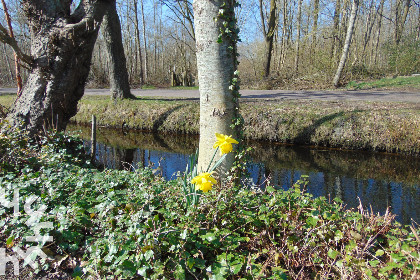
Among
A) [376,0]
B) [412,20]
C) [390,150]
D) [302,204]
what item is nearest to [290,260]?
[302,204]

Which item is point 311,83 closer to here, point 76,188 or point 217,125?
point 217,125

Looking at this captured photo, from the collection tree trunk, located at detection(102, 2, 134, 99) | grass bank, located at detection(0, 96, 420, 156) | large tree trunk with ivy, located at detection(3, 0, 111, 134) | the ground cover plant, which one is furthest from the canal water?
tree trunk, located at detection(102, 2, 134, 99)

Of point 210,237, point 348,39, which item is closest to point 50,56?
point 210,237

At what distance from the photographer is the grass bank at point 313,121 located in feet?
21.3

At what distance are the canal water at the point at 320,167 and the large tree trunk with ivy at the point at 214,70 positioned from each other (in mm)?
914

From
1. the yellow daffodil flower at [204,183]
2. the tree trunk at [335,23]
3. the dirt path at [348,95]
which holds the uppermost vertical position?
the tree trunk at [335,23]

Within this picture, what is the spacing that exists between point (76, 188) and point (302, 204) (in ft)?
6.84

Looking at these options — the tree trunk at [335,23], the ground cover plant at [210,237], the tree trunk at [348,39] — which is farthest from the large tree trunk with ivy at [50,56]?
the tree trunk at [335,23]

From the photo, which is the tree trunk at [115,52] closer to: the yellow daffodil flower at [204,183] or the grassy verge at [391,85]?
the yellow daffodil flower at [204,183]

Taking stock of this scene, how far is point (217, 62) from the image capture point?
2984 millimetres

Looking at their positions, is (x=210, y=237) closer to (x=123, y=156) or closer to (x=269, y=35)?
(x=123, y=156)


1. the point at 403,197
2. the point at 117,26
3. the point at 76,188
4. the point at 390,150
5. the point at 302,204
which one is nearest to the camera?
the point at 302,204

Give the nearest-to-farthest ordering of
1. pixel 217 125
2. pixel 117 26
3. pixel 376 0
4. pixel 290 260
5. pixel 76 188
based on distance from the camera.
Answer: pixel 290 260
pixel 76 188
pixel 217 125
pixel 117 26
pixel 376 0

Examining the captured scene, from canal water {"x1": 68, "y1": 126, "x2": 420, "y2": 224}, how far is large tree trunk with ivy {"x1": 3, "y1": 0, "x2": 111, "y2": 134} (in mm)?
758
